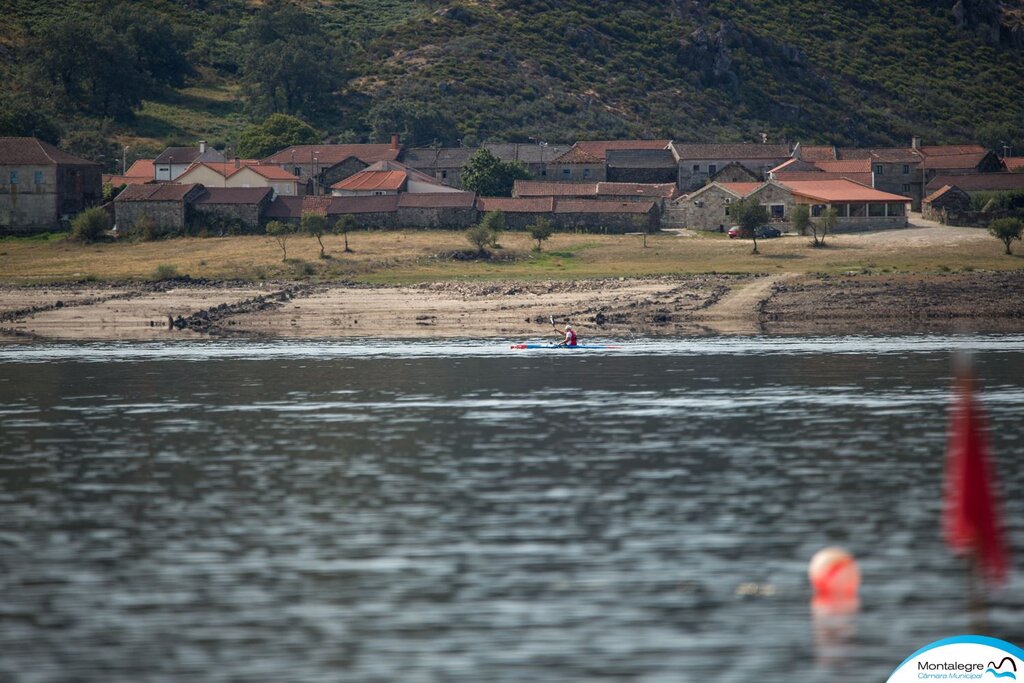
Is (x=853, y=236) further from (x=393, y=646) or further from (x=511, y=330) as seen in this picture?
(x=393, y=646)

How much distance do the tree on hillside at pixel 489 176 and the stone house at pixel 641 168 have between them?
14291 millimetres

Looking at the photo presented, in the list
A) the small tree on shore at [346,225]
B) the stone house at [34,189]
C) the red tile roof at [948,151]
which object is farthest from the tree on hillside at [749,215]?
the stone house at [34,189]

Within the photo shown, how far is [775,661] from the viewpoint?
18.6m

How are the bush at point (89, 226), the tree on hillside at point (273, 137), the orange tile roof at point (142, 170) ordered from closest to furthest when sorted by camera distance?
the bush at point (89, 226) < the orange tile roof at point (142, 170) < the tree on hillside at point (273, 137)

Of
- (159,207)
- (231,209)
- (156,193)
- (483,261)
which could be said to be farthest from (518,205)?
(156,193)

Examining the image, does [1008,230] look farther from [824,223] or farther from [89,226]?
[89,226]

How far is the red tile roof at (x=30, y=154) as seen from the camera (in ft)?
354

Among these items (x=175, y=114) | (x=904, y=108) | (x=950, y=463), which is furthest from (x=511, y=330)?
(x=904, y=108)

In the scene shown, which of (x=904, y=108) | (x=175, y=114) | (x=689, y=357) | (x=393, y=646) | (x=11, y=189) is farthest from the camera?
(x=904, y=108)

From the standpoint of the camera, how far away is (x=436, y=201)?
101750 millimetres

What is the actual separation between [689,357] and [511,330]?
41.4 ft

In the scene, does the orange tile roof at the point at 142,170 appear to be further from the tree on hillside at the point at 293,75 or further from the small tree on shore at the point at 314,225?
the tree on hillside at the point at 293,75

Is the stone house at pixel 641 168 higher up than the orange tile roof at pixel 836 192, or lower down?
higher up

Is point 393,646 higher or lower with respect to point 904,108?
lower
